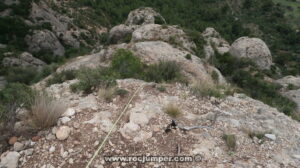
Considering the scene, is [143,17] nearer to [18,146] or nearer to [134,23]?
[134,23]

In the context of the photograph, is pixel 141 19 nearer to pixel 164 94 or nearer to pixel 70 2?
pixel 164 94

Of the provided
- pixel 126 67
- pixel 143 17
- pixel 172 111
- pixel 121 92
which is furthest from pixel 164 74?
pixel 143 17

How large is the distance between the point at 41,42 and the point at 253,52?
26595mm

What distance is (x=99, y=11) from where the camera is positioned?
40.2m

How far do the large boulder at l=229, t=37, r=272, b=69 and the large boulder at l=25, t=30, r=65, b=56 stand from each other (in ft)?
76.4

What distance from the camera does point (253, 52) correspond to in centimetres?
1919

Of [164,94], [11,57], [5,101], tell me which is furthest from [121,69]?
[11,57]

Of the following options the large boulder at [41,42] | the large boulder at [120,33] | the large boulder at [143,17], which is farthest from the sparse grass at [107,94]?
the large boulder at [41,42]

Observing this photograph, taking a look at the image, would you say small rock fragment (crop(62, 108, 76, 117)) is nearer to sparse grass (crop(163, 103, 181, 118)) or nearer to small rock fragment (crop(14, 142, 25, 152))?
small rock fragment (crop(14, 142, 25, 152))

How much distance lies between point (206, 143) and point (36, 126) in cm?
284

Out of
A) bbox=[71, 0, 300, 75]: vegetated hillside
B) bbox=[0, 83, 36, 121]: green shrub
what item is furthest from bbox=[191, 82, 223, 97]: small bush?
bbox=[71, 0, 300, 75]: vegetated hillside

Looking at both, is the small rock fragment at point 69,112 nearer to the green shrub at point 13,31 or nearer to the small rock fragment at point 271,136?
the small rock fragment at point 271,136

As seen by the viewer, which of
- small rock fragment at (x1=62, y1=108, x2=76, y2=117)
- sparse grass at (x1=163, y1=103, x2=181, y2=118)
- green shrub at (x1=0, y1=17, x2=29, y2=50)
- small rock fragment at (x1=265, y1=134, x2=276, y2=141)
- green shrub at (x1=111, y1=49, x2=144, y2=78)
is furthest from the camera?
green shrub at (x1=0, y1=17, x2=29, y2=50)

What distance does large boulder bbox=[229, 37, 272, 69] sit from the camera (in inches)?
749
